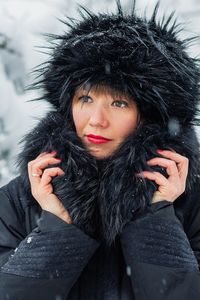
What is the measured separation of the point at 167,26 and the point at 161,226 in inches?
23.5

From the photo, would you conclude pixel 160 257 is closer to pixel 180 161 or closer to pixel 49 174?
pixel 180 161

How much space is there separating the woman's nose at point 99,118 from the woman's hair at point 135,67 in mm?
75

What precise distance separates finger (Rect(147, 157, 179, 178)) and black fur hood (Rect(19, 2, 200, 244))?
17 mm

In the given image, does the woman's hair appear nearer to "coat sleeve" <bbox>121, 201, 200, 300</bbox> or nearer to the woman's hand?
the woman's hand

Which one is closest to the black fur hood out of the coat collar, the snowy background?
the coat collar

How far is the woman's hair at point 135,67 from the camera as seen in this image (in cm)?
156

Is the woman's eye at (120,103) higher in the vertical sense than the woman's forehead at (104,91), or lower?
lower

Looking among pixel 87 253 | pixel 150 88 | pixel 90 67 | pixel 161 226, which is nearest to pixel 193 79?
pixel 150 88

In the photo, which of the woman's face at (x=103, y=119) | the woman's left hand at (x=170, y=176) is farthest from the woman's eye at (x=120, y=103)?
the woman's left hand at (x=170, y=176)

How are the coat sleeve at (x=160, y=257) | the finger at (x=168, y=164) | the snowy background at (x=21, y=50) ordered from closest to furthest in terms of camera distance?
the coat sleeve at (x=160, y=257), the finger at (x=168, y=164), the snowy background at (x=21, y=50)

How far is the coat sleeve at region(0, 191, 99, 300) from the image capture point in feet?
4.68

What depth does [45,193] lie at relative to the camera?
1520mm

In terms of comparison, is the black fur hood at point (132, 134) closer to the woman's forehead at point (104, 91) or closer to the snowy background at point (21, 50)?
the woman's forehead at point (104, 91)

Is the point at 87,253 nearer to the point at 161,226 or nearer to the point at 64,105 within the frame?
the point at 161,226
